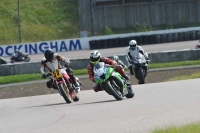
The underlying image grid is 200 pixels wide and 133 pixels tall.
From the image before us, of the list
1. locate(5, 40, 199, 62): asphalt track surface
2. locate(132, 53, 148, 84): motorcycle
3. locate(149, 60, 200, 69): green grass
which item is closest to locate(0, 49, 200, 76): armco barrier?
locate(149, 60, 200, 69): green grass

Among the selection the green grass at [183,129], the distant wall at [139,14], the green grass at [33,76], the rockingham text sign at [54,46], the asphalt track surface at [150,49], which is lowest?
the green grass at [33,76]

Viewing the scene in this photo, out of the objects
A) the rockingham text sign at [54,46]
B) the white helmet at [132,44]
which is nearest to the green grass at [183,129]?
the white helmet at [132,44]

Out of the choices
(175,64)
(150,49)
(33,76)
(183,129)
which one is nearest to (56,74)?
(183,129)

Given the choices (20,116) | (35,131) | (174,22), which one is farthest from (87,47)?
(35,131)

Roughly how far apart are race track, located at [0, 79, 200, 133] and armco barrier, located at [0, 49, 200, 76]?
12.3 metres

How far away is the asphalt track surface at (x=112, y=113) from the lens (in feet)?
30.3

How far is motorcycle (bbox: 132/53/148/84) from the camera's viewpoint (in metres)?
19.4

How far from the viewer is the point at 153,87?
51.4ft

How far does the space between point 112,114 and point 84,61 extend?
55.4 feet

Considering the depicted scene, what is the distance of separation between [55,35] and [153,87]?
104 feet

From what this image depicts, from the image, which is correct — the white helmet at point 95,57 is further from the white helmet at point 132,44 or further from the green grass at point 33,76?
the green grass at point 33,76

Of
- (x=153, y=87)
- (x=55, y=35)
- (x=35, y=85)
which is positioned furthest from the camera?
(x=55, y=35)

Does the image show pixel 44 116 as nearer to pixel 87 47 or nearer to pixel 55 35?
pixel 87 47

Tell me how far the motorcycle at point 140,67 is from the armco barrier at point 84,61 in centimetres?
777
